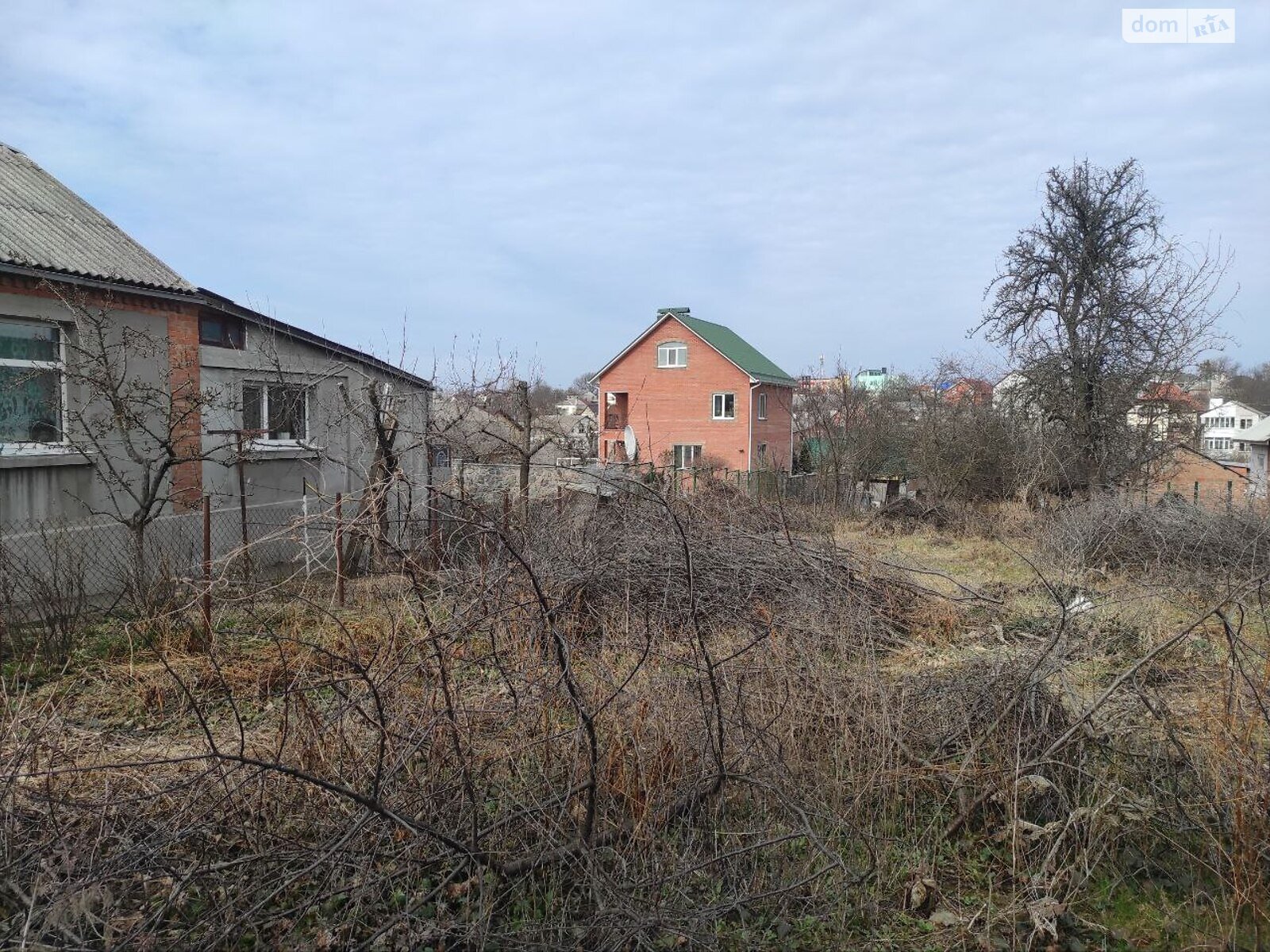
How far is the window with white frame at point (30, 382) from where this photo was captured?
9.05 metres

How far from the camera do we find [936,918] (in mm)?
3234

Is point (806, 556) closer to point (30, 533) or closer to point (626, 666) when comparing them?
point (626, 666)

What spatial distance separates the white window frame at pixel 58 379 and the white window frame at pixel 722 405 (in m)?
26.1

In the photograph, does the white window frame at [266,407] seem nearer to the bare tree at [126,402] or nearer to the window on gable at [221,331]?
the window on gable at [221,331]

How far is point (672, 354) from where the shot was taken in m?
34.3

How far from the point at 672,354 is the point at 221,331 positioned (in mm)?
23920

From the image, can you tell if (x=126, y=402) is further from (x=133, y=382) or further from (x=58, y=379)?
(x=58, y=379)

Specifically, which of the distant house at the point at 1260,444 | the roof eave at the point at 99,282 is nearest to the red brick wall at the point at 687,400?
the distant house at the point at 1260,444

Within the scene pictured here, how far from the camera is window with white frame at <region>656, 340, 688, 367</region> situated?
34156mm

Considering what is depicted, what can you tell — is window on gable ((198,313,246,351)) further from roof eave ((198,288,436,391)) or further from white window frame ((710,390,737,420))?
white window frame ((710,390,737,420))

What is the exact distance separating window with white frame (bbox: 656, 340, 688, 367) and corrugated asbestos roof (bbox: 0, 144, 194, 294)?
79.6 feet

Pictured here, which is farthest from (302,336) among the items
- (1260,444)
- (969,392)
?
(1260,444)

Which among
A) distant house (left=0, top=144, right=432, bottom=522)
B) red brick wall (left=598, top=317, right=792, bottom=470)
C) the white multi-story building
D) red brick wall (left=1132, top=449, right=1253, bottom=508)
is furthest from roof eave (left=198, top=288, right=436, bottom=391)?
the white multi-story building

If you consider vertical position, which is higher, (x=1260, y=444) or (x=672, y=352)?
(x=672, y=352)
